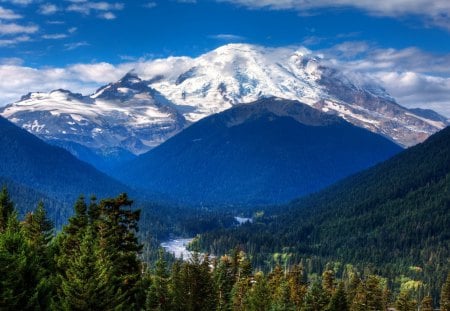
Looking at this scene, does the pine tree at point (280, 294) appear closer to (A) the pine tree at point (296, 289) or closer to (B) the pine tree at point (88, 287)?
(A) the pine tree at point (296, 289)

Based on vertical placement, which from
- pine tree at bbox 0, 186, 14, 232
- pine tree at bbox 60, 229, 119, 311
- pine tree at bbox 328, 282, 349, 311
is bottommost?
pine tree at bbox 328, 282, 349, 311

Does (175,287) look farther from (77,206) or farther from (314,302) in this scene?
(314,302)

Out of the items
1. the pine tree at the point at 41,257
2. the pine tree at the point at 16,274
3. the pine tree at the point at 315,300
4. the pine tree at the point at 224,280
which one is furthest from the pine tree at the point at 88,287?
the pine tree at the point at 224,280

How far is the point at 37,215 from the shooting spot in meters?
94.9

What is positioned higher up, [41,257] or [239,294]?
[41,257]

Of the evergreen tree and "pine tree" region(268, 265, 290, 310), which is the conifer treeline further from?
the evergreen tree

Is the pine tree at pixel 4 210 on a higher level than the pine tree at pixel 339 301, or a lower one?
higher

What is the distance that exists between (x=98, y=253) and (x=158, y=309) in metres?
21.0

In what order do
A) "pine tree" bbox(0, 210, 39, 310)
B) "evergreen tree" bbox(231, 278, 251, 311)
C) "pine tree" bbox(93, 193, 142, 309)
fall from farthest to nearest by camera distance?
1. "evergreen tree" bbox(231, 278, 251, 311)
2. "pine tree" bbox(93, 193, 142, 309)
3. "pine tree" bbox(0, 210, 39, 310)

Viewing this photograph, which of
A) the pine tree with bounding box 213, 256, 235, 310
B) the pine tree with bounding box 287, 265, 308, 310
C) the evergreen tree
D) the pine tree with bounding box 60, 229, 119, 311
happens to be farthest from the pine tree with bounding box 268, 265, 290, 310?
the pine tree with bounding box 60, 229, 119, 311

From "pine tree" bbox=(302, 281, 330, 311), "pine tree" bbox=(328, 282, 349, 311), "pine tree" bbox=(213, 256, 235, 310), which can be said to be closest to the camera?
"pine tree" bbox=(302, 281, 330, 311)

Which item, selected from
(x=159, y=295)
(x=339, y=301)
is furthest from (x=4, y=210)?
(x=339, y=301)

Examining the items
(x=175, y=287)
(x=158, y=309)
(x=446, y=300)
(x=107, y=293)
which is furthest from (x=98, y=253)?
(x=446, y=300)

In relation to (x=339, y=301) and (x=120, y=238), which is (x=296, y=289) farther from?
(x=120, y=238)
